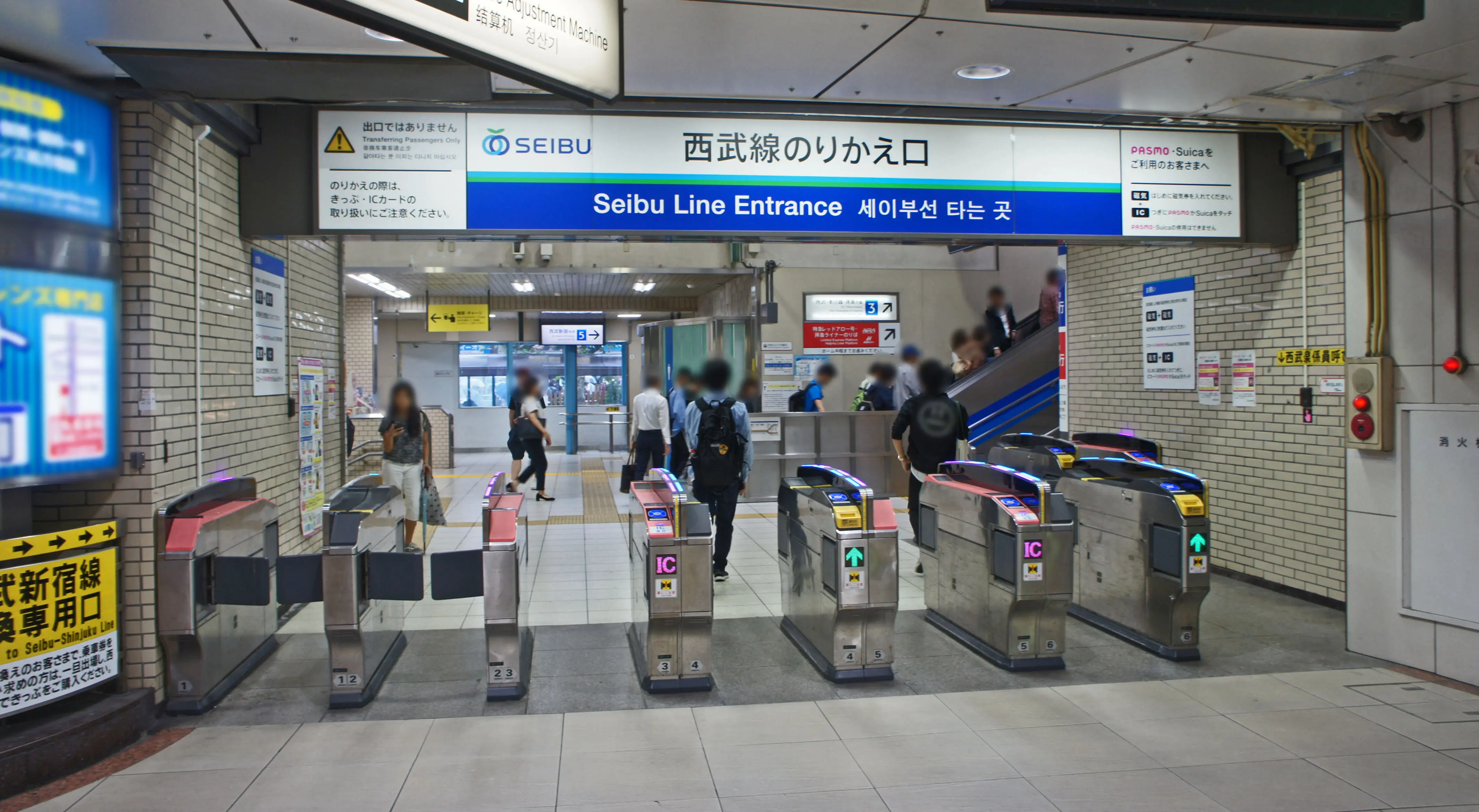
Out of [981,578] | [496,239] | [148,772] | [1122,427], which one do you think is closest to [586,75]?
[496,239]

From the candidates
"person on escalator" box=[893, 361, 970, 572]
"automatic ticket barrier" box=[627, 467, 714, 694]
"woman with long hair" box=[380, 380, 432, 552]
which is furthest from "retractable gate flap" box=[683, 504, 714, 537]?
"woman with long hair" box=[380, 380, 432, 552]

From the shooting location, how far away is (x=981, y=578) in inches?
193

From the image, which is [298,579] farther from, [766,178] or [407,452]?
[766,178]

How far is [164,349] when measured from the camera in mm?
4031

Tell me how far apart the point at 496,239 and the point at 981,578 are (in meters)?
3.33

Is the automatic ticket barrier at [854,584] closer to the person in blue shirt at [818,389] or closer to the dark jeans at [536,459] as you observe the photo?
the person in blue shirt at [818,389]

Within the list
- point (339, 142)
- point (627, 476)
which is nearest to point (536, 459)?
point (627, 476)

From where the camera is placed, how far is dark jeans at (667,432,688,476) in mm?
8672

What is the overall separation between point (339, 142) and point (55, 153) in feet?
4.16

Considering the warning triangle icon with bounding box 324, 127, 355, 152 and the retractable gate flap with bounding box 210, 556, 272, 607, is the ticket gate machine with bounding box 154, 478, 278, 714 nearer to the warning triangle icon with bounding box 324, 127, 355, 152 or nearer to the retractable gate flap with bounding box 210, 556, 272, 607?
the retractable gate flap with bounding box 210, 556, 272, 607

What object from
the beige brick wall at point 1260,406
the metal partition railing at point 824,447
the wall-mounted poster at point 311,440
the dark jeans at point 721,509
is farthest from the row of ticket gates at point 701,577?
the metal partition railing at point 824,447

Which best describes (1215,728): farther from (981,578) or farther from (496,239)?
(496,239)

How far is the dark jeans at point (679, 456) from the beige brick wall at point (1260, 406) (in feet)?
13.2

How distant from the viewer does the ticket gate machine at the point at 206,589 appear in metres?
3.98
